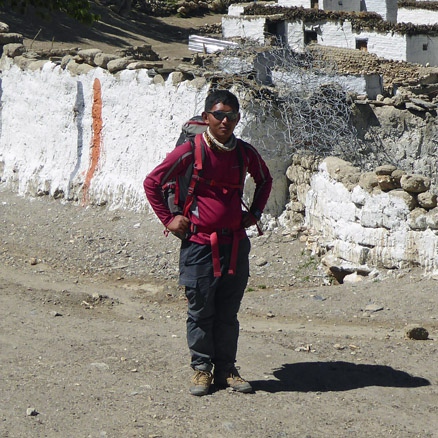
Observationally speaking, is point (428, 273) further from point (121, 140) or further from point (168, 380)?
point (121, 140)

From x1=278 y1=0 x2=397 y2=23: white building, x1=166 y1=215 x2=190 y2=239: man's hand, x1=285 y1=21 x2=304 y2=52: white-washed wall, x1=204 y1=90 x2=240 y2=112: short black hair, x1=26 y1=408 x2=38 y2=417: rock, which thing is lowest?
x1=26 y1=408 x2=38 y2=417: rock

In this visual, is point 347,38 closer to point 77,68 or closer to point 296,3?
point 296,3

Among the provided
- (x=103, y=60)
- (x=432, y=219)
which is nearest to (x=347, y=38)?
(x=103, y=60)

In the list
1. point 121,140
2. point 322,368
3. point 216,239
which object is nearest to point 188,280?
point 216,239

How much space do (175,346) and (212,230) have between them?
144cm

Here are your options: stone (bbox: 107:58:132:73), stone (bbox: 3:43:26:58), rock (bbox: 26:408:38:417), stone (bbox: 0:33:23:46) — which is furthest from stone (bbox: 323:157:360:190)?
stone (bbox: 0:33:23:46)

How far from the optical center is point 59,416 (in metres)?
5.44

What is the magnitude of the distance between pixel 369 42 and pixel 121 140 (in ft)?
59.6

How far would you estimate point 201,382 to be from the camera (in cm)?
580

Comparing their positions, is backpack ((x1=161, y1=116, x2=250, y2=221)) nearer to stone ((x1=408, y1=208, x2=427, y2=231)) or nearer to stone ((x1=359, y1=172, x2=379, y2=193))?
stone ((x1=408, y1=208, x2=427, y2=231))

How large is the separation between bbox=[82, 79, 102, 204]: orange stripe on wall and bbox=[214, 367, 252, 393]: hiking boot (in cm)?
589

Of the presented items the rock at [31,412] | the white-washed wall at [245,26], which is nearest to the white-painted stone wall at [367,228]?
the rock at [31,412]

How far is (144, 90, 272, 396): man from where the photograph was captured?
18.6ft

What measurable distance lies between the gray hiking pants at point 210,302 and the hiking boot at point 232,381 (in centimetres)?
4
